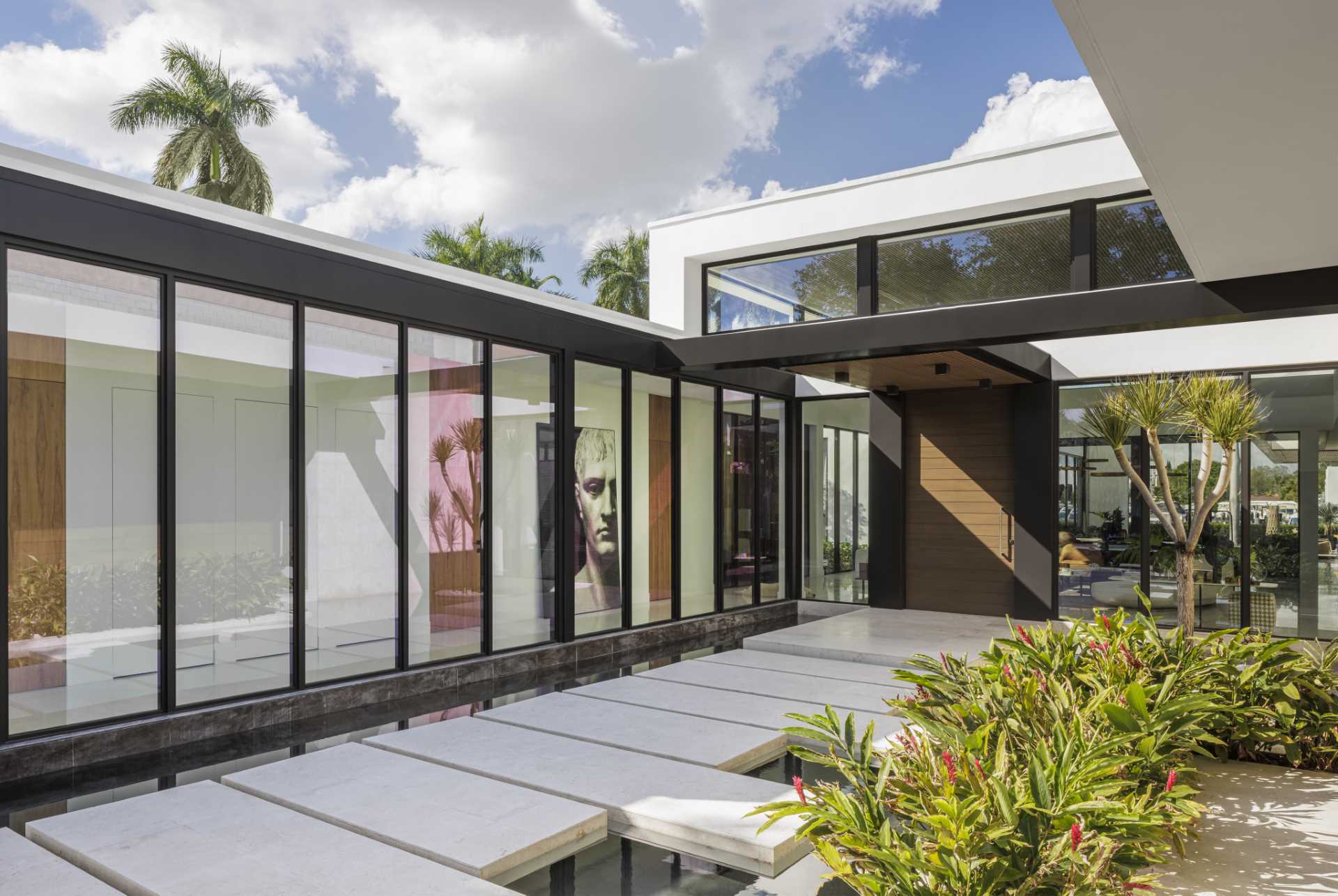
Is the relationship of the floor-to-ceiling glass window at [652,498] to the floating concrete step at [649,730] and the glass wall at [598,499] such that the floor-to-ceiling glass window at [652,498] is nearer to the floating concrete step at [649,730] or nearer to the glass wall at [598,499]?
the glass wall at [598,499]

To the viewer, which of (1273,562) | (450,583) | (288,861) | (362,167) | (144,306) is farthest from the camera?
(362,167)

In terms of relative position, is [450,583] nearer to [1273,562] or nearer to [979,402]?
[979,402]

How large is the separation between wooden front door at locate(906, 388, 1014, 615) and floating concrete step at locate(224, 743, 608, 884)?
24.8ft

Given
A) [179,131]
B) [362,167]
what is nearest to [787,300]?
[179,131]

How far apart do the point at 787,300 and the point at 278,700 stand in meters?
7.38

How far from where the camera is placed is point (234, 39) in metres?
40.8

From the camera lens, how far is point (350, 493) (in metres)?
6.45

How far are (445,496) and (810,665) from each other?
3.42 meters

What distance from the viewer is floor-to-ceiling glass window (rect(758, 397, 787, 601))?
11.1 m

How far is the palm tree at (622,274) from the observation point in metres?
30.8

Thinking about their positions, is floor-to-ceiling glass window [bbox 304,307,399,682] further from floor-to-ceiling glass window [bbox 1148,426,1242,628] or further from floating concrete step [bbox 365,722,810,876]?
floor-to-ceiling glass window [bbox 1148,426,1242,628]

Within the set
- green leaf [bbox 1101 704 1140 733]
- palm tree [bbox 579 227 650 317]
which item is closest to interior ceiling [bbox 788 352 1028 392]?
green leaf [bbox 1101 704 1140 733]

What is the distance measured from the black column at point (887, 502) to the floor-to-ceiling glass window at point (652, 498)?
2952 millimetres

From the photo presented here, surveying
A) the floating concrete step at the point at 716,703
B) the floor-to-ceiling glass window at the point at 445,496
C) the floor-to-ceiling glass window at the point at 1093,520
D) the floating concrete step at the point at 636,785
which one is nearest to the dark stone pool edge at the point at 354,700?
the floor-to-ceiling glass window at the point at 445,496
